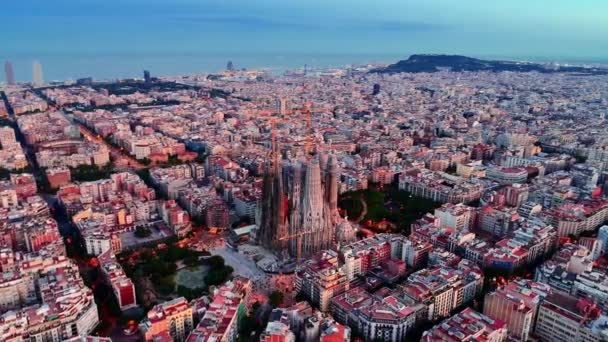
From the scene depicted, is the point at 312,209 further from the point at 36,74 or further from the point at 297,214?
the point at 36,74

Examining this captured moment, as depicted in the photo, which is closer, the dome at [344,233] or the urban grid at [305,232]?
the urban grid at [305,232]

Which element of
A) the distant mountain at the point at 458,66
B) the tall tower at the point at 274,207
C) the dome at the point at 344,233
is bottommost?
the dome at the point at 344,233

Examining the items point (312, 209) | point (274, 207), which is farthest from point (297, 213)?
point (274, 207)

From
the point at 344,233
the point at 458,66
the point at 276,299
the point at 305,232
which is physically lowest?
the point at 276,299

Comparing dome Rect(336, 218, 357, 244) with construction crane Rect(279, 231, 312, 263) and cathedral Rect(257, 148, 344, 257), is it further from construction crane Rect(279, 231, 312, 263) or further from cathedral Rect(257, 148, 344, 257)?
construction crane Rect(279, 231, 312, 263)

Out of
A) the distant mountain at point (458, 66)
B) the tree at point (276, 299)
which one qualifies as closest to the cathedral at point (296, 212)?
the tree at point (276, 299)

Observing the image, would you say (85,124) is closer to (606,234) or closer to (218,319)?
(218,319)

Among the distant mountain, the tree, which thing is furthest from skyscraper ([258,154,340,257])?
the distant mountain

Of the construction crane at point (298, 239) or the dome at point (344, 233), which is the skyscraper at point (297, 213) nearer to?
the construction crane at point (298, 239)
